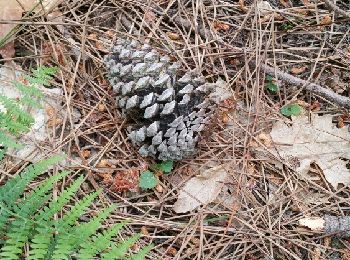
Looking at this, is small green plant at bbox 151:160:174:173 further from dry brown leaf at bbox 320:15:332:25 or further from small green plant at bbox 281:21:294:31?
dry brown leaf at bbox 320:15:332:25

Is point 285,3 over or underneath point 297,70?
over

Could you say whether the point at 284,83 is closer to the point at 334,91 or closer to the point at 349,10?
the point at 334,91

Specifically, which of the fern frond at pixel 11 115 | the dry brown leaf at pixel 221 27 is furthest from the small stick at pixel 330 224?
the fern frond at pixel 11 115

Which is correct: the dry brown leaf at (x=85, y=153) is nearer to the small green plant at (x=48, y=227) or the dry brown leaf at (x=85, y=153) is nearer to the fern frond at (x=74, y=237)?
the small green plant at (x=48, y=227)

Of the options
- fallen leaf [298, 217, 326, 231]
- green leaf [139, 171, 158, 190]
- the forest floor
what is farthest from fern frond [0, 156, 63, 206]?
fallen leaf [298, 217, 326, 231]

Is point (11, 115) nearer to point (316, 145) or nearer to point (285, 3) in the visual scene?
point (316, 145)

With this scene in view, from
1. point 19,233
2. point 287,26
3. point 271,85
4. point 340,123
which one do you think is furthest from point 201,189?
point 287,26
